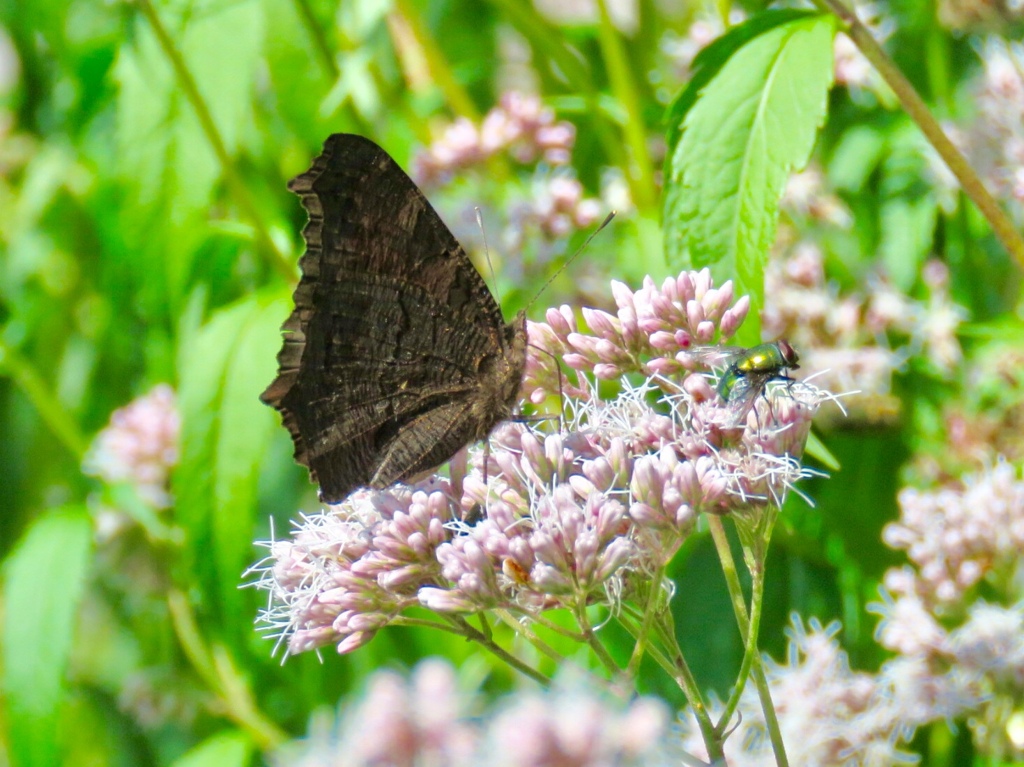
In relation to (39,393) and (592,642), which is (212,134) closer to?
(39,393)

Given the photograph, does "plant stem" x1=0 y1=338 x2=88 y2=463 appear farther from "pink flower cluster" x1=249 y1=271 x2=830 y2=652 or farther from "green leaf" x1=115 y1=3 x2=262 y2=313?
"pink flower cluster" x1=249 y1=271 x2=830 y2=652

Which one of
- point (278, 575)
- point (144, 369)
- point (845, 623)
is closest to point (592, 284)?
point (845, 623)

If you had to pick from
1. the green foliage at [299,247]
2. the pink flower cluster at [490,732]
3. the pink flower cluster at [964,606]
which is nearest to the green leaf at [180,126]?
the green foliage at [299,247]

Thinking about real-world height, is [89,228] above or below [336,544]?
above

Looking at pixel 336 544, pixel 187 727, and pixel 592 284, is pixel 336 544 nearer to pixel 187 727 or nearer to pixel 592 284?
pixel 592 284

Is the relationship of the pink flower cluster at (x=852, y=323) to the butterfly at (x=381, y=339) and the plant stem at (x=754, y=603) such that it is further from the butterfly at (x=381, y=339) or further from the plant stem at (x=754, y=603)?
the plant stem at (x=754, y=603)

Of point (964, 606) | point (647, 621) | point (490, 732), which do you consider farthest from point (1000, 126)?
point (490, 732)
